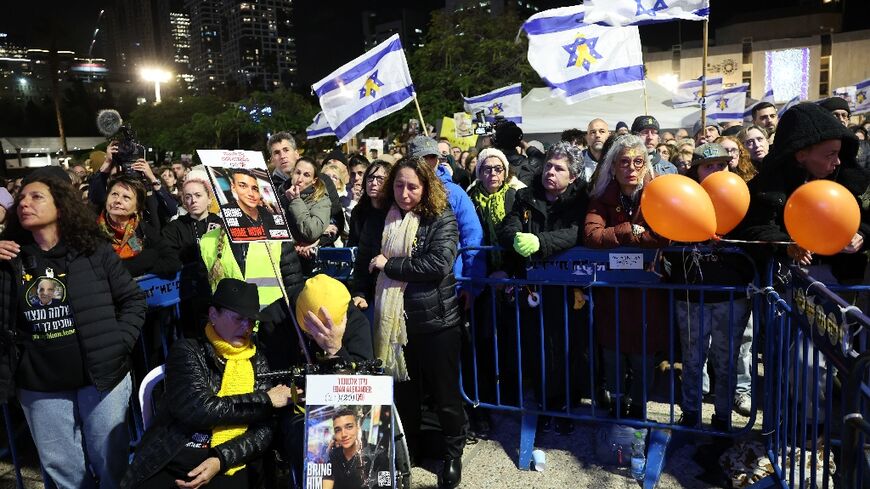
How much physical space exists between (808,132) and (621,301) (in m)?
1.46

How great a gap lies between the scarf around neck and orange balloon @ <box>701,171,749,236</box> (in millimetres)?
3999

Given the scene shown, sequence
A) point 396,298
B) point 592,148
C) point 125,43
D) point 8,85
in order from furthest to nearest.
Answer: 1. point 125,43
2. point 8,85
3. point 592,148
4. point 396,298

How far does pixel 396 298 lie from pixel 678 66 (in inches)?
2353

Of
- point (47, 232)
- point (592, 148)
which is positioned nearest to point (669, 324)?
point (592, 148)

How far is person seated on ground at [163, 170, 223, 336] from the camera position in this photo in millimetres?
4621

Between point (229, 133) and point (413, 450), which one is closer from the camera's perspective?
point (413, 450)

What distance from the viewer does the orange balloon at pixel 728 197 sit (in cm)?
339

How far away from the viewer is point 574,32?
22.3ft

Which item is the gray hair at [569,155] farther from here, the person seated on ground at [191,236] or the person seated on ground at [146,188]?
the person seated on ground at [146,188]

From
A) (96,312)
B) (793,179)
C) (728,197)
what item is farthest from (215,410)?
(793,179)

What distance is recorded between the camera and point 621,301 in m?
3.96

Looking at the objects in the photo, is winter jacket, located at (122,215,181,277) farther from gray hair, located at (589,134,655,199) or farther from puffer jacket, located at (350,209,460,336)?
gray hair, located at (589,134,655,199)

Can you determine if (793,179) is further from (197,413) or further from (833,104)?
(833,104)

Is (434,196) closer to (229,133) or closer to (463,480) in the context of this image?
(463,480)
